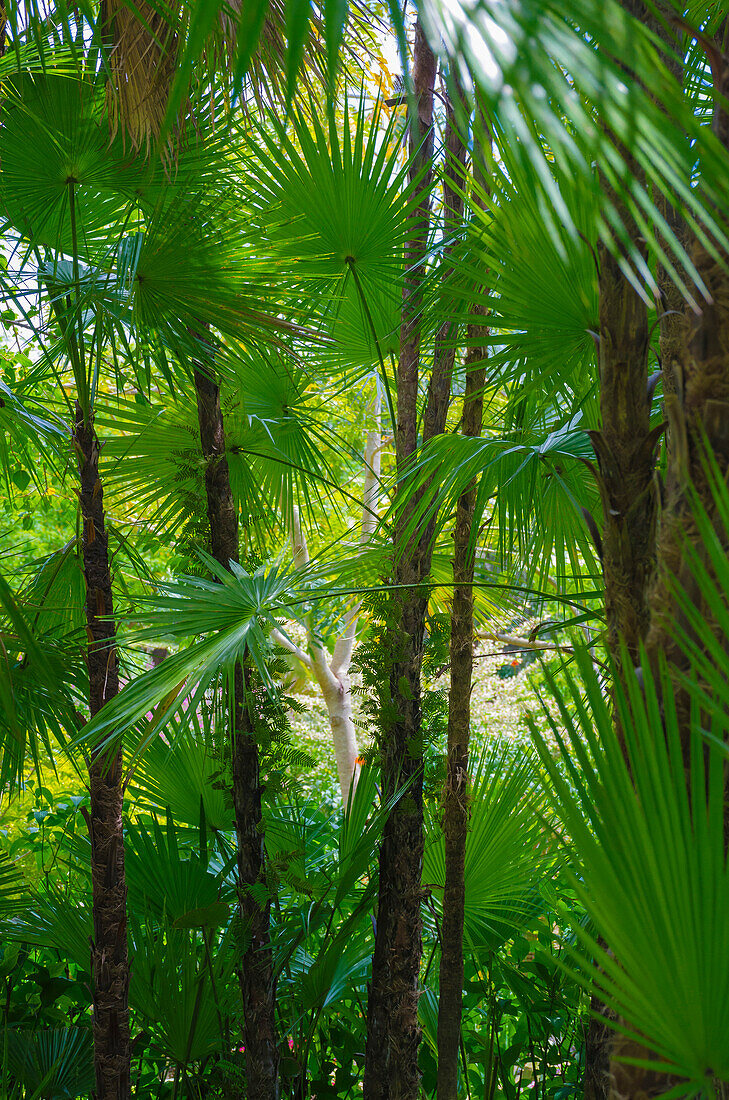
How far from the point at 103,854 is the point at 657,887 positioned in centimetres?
105

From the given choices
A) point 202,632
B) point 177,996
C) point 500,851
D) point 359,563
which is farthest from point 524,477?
point 177,996

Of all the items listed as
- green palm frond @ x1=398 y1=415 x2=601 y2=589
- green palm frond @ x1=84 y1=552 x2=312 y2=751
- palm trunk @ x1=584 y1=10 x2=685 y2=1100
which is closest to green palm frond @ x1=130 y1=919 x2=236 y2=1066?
green palm frond @ x1=84 y1=552 x2=312 y2=751

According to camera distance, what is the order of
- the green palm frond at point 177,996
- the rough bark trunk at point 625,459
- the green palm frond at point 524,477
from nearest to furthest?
1. the rough bark trunk at point 625,459
2. the green palm frond at point 524,477
3. the green palm frond at point 177,996

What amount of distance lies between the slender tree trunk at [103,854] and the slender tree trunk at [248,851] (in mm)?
202

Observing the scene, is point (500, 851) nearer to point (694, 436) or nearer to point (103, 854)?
point (103, 854)

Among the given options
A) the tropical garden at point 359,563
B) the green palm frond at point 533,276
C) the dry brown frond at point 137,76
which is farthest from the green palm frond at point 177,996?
the dry brown frond at point 137,76

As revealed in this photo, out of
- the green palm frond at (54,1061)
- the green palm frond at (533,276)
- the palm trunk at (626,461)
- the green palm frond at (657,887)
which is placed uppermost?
the green palm frond at (533,276)

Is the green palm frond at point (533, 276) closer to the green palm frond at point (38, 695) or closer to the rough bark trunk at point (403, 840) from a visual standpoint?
the rough bark trunk at point (403, 840)

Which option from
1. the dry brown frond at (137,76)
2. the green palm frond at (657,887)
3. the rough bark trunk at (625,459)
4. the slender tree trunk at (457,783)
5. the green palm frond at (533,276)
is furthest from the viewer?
the slender tree trunk at (457,783)

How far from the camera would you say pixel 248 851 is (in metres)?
1.40

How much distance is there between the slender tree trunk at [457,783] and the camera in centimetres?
128

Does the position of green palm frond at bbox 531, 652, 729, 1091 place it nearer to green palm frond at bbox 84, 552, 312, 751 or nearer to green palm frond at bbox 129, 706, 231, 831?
green palm frond at bbox 84, 552, 312, 751

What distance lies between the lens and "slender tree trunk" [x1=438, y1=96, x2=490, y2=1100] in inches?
50.4

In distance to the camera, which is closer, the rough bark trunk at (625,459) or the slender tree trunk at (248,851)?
the rough bark trunk at (625,459)
